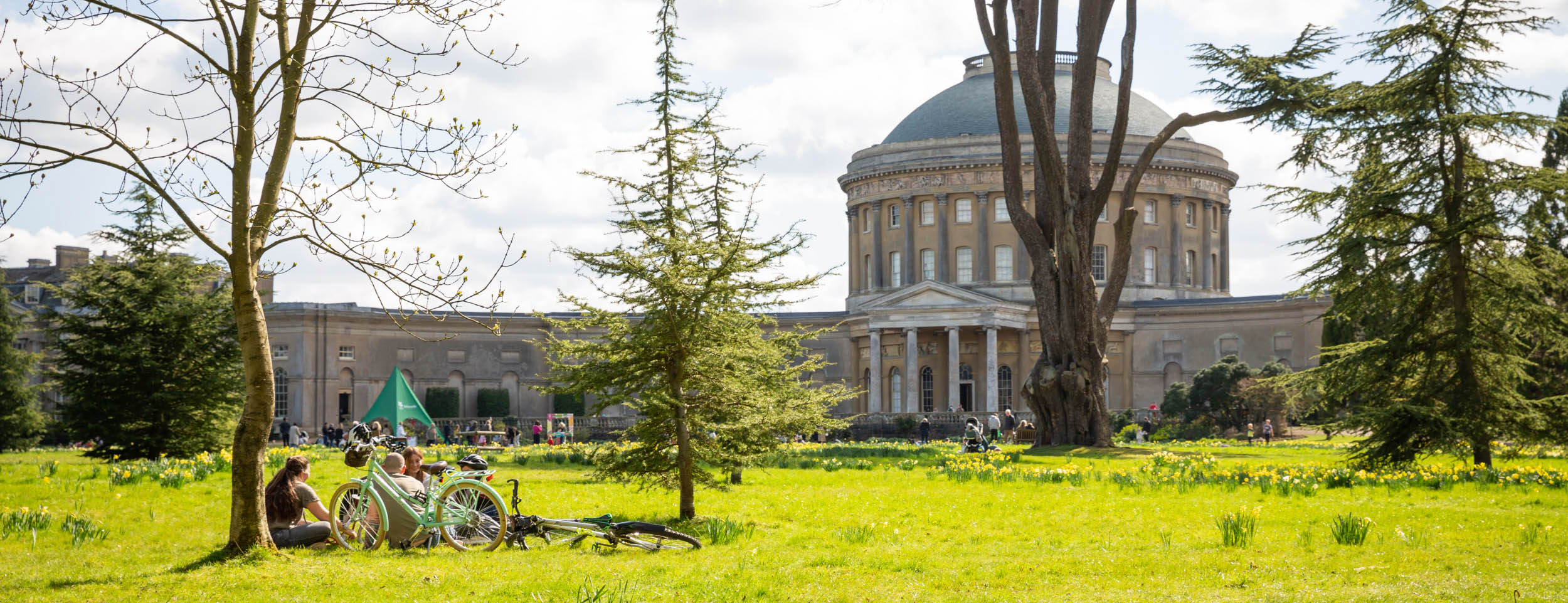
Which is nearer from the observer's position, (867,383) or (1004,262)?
(867,383)

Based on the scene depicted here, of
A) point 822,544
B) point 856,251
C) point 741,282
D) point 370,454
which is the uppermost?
point 856,251

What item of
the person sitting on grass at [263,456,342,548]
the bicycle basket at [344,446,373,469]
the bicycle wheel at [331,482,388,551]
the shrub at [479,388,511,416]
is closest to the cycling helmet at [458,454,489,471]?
the bicycle basket at [344,446,373,469]

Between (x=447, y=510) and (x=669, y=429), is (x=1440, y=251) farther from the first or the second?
(x=447, y=510)

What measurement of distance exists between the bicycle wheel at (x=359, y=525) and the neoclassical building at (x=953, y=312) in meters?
→ 49.7

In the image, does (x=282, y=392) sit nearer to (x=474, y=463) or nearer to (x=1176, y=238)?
(x=1176, y=238)

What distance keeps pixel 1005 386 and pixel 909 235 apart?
356 inches

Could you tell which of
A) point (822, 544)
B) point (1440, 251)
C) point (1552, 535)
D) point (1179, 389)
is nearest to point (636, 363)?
point (822, 544)

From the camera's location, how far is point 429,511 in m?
11.8

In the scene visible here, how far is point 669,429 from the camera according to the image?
1438 centimetres

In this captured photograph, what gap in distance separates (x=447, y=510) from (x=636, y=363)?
2911mm

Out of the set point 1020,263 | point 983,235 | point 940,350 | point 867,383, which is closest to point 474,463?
point 940,350

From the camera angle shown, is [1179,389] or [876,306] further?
[876,306]

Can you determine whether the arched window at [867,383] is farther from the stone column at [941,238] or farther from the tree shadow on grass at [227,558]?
the tree shadow on grass at [227,558]

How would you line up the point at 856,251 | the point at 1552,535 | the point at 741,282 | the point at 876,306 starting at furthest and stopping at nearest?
the point at 856,251, the point at 876,306, the point at 741,282, the point at 1552,535
